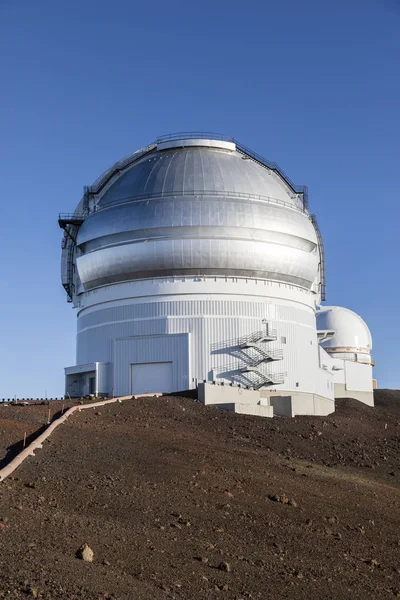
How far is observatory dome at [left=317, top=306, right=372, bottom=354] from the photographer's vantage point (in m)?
65.7

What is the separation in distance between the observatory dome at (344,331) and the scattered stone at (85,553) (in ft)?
174

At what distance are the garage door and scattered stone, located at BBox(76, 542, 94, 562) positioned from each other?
28.0 metres

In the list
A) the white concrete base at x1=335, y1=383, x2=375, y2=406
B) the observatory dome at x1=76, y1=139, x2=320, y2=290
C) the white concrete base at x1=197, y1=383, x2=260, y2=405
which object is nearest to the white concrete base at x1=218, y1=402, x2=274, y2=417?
the white concrete base at x1=197, y1=383, x2=260, y2=405

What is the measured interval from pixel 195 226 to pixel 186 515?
1036 inches

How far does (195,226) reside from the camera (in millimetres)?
42844

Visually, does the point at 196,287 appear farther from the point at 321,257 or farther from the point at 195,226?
the point at 321,257

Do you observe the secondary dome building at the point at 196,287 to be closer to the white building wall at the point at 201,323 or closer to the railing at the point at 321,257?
the white building wall at the point at 201,323

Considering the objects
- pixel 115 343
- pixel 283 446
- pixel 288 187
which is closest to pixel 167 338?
pixel 115 343

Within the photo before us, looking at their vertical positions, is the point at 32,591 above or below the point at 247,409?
below

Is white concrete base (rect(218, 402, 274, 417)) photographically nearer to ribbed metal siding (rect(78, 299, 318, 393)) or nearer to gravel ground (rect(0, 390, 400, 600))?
gravel ground (rect(0, 390, 400, 600))

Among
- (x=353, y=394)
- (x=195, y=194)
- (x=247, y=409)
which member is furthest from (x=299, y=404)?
(x=353, y=394)

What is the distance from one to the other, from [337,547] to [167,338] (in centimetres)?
2521

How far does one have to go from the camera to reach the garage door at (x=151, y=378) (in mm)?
42062

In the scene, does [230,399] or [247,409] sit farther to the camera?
[230,399]
